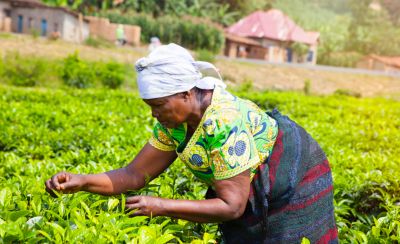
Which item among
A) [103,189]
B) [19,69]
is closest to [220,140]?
[103,189]

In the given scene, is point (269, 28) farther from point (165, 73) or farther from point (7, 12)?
point (165, 73)

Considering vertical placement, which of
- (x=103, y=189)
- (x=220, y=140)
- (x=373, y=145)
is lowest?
(x=373, y=145)

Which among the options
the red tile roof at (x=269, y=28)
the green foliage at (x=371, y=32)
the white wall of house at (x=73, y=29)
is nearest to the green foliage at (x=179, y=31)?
the white wall of house at (x=73, y=29)

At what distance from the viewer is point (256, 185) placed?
2555 mm

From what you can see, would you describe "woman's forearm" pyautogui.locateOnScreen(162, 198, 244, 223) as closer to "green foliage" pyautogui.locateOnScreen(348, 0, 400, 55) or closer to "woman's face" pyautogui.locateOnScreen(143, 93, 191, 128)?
"woman's face" pyautogui.locateOnScreen(143, 93, 191, 128)

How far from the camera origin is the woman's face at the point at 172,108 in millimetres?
2377

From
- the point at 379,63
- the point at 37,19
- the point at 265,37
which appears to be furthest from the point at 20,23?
the point at 379,63

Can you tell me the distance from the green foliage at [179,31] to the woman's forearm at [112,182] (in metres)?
33.5

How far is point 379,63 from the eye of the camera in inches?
1833

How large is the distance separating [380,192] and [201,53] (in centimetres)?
2246

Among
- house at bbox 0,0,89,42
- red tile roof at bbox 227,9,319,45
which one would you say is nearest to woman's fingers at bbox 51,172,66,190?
house at bbox 0,0,89,42

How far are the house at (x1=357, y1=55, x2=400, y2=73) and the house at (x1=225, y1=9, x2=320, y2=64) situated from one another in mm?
7334

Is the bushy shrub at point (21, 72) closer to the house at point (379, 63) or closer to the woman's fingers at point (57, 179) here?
the woman's fingers at point (57, 179)

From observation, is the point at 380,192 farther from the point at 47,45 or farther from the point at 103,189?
the point at 47,45
